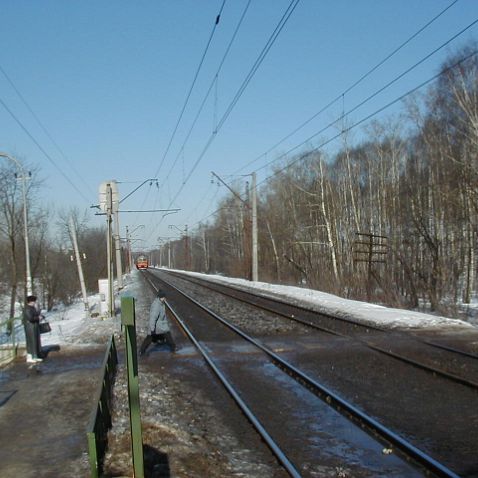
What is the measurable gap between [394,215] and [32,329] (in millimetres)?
37353

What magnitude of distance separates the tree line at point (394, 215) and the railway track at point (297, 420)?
567 inches

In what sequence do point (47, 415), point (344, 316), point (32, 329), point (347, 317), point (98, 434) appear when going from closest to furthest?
point (98, 434), point (47, 415), point (32, 329), point (347, 317), point (344, 316)

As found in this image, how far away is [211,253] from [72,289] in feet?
188

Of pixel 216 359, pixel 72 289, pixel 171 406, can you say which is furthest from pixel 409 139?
pixel 171 406

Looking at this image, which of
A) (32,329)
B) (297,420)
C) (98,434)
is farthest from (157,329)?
(98,434)

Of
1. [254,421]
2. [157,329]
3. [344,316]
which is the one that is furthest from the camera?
[344,316]

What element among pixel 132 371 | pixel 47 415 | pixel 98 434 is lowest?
pixel 47 415

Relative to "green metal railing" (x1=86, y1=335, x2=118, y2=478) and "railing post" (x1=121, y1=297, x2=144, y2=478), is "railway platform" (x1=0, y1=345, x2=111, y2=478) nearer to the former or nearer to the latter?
"green metal railing" (x1=86, y1=335, x2=118, y2=478)

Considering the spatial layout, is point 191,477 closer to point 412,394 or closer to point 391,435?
point 391,435

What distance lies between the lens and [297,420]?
27.6ft

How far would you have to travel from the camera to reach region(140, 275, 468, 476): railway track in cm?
641

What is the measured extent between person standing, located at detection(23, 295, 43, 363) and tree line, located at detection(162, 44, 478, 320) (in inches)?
675

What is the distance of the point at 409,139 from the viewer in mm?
50156

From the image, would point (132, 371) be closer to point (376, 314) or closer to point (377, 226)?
point (376, 314)
